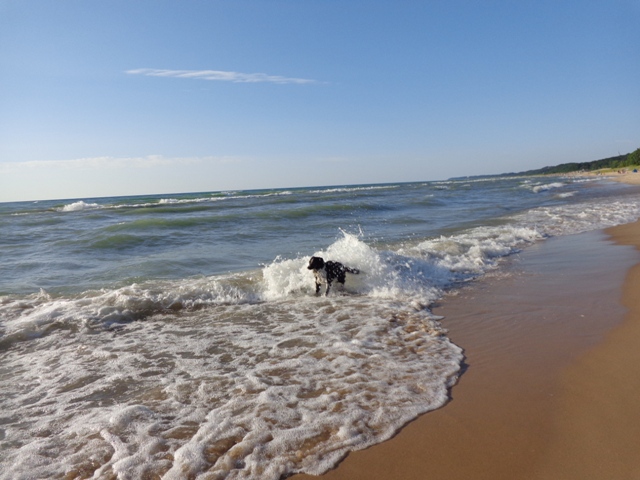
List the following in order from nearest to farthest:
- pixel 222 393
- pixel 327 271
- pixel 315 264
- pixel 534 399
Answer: pixel 534 399, pixel 222 393, pixel 315 264, pixel 327 271

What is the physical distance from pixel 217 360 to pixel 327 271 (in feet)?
9.47

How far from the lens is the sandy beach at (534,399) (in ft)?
8.11

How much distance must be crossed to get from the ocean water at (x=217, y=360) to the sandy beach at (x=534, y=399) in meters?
0.21

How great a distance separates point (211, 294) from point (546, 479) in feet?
17.8

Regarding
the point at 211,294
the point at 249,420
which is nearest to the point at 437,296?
the point at 211,294

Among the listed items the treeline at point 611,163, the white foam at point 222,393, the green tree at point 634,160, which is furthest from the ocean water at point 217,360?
the treeline at point 611,163

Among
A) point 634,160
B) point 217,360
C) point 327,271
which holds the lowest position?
point 217,360

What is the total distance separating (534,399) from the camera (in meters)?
3.16

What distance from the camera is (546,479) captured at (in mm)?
2338

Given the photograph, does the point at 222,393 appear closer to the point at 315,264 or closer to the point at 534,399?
the point at 534,399

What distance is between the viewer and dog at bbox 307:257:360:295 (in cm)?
673

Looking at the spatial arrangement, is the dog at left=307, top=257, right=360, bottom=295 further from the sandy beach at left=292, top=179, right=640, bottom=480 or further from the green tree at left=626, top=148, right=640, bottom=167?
the green tree at left=626, top=148, right=640, bottom=167

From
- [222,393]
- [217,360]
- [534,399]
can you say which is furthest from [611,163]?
[222,393]

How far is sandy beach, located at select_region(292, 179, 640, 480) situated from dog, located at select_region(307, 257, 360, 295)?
5.78ft
